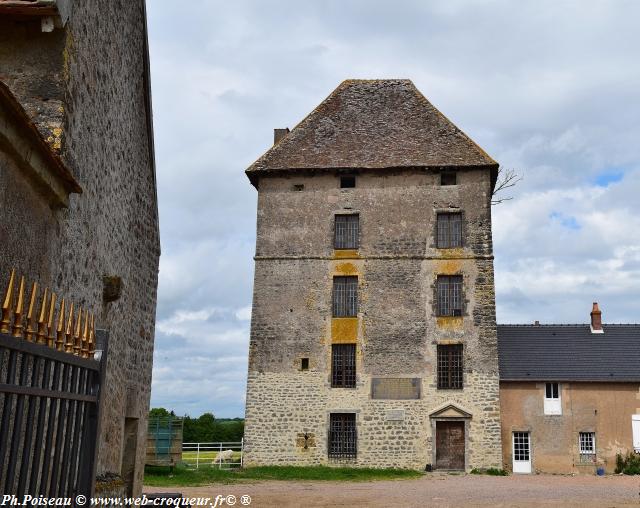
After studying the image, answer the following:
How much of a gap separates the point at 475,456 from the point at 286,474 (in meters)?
6.51

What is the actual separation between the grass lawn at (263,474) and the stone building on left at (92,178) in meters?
8.77

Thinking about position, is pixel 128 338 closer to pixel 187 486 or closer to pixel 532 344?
pixel 187 486

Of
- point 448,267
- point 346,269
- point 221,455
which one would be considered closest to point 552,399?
point 448,267

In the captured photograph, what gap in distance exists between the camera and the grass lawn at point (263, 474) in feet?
62.7

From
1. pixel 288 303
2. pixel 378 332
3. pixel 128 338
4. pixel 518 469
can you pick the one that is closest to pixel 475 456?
pixel 518 469

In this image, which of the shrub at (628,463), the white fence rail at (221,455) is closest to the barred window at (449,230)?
the shrub at (628,463)

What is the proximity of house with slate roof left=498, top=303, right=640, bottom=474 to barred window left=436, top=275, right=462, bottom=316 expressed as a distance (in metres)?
3.23

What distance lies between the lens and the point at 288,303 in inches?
1022

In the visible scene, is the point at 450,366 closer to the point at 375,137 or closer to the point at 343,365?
the point at 343,365

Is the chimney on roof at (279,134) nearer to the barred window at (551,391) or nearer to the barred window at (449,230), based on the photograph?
the barred window at (449,230)

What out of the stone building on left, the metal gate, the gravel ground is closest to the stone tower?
the gravel ground

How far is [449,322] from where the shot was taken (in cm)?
2514

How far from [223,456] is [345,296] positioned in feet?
24.6

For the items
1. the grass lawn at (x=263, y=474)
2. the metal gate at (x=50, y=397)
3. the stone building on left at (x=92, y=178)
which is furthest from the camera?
the grass lawn at (x=263, y=474)
